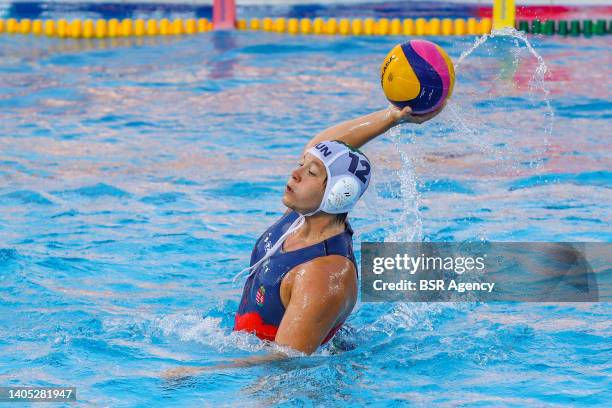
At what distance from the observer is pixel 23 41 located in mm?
12055

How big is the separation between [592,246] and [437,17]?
7.95 meters

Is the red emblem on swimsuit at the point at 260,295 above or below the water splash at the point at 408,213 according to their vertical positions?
above

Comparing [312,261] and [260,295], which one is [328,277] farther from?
[260,295]

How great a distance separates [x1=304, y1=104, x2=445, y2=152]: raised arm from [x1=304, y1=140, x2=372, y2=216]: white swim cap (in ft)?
1.18

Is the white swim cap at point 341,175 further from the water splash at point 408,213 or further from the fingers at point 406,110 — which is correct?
the water splash at point 408,213

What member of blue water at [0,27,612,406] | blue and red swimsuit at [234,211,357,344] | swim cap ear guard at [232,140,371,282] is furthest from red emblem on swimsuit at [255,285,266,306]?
swim cap ear guard at [232,140,371,282]

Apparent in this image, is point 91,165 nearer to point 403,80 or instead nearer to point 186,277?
point 186,277

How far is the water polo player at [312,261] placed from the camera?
11.0ft

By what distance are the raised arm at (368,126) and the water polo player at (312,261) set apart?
1.21 feet

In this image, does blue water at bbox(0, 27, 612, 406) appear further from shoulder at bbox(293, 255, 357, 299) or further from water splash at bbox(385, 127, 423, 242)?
shoulder at bbox(293, 255, 357, 299)

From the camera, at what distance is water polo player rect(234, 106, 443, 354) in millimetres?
3344

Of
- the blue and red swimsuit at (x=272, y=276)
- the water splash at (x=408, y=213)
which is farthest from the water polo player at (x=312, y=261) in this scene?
the water splash at (x=408, y=213)

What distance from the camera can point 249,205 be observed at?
6.26 metres

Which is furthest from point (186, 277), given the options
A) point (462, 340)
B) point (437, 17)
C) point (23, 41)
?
point (437, 17)
